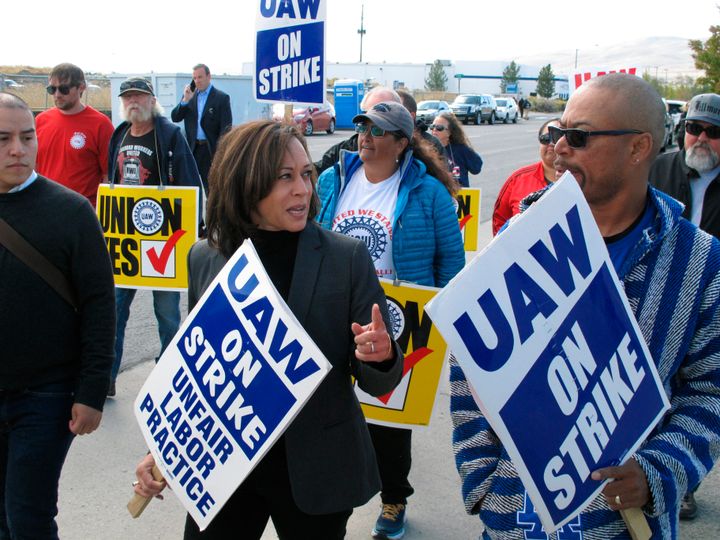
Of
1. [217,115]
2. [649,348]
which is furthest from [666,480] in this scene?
[217,115]

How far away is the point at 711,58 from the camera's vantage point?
23.0m

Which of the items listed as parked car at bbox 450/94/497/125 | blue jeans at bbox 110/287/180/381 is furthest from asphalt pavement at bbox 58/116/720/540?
parked car at bbox 450/94/497/125

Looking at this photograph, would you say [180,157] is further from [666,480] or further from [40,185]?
[666,480]

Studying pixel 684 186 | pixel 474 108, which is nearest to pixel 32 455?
pixel 684 186

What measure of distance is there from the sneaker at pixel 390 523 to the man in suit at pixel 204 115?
7.08 m

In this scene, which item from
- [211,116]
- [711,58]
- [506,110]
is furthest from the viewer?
[506,110]

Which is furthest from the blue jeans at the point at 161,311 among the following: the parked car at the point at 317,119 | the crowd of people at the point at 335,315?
the parked car at the point at 317,119

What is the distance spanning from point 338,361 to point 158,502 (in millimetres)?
2110

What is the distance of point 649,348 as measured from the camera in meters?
1.84

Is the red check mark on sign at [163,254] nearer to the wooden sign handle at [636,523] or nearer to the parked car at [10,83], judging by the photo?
the wooden sign handle at [636,523]

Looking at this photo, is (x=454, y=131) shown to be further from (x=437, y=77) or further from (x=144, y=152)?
(x=437, y=77)

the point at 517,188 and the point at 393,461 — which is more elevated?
the point at 517,188

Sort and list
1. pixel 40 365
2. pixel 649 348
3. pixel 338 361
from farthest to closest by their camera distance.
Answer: pixel 40 365 < pixel 338 361 < pixel 649 348

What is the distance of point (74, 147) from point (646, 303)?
459 centimetres
